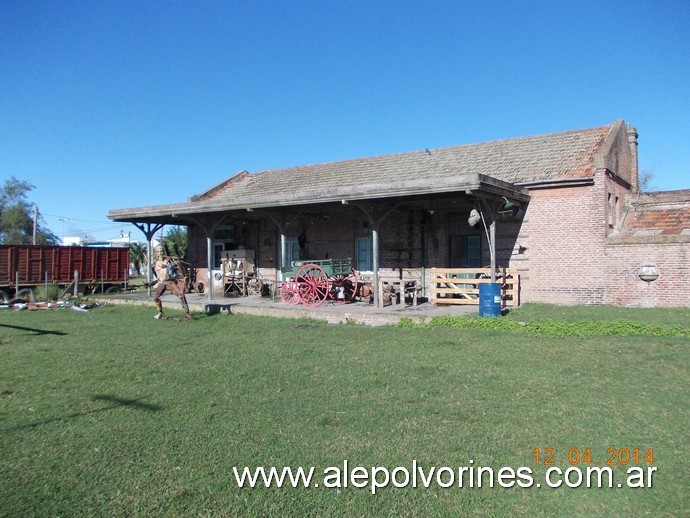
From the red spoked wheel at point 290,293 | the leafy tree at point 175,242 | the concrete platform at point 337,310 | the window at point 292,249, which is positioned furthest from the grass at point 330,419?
the leafy tree at point 175,242

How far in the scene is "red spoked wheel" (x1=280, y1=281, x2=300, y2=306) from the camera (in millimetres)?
14867

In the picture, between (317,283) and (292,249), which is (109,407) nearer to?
(317,283)

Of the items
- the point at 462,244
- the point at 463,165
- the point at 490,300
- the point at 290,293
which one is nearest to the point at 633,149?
the point at 463,165

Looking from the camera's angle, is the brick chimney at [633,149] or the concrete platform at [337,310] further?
the brick chimney at [633,149]

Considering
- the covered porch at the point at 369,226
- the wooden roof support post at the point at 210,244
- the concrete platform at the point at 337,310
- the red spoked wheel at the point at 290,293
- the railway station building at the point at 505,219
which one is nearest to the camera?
the concrete platform at the point at 337,310

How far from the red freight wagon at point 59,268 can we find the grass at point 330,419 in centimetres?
1196

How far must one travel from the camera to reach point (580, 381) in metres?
6.25

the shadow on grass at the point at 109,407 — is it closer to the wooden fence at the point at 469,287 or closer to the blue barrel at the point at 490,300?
the blue barrel at the point at 490,300

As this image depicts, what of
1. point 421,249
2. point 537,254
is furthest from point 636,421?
point 421,249
